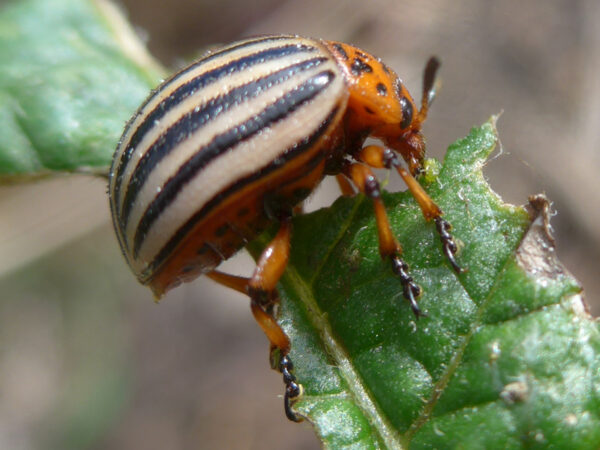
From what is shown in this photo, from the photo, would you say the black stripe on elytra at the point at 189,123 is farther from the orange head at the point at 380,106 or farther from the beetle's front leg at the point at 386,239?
the beetle's front leg at the point at 386,239

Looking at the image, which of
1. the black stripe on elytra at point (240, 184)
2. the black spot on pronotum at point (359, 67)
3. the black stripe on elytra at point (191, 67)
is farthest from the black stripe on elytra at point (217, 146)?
the black spot on pronotum at point (359, 67)

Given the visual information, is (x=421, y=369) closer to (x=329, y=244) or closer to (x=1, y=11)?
(x=329, y=244)

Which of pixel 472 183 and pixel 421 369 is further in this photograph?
pixel 472 183

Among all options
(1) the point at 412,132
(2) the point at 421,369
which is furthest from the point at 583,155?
(2) the point at 421,369

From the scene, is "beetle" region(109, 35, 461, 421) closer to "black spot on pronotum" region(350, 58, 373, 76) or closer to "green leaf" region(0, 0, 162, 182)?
"black spot on pronotum" region(350, 58, 373, 76)

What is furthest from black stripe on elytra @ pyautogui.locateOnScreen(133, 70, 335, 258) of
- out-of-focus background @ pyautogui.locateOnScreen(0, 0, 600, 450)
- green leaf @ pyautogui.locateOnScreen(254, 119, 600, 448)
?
out-of-focus background @ pyautogui.locateOnScreen(0, 0, 600, 450)

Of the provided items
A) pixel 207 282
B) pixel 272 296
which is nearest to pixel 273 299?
pixel 272 296
